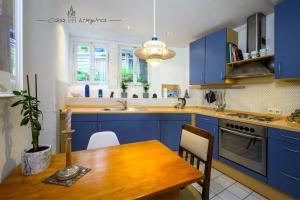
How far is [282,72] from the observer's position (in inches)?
72.2

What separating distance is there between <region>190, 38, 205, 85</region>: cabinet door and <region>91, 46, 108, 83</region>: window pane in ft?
6.25

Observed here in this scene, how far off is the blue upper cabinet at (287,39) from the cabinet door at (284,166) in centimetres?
81

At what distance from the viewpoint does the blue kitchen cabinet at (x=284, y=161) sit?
151 cm

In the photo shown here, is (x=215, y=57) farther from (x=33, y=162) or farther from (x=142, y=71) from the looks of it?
(x=33, y=162)

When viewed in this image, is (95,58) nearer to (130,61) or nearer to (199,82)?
(130,61)

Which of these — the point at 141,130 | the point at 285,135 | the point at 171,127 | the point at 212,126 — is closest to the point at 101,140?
the point at 141,130

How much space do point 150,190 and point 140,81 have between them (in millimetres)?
2996

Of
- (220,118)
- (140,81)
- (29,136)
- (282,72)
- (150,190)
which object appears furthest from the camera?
(140,81)

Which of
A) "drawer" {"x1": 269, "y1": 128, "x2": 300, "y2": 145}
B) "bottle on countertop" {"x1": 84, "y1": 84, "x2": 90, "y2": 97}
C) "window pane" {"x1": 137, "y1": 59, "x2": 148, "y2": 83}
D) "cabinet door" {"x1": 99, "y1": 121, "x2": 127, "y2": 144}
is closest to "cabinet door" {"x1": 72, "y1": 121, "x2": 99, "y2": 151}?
"cabinet door" {"x1": 99, "y1": 121, "x2": 127, "y2": 144}

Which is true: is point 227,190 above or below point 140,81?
below

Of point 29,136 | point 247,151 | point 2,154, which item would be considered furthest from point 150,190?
point 247,151

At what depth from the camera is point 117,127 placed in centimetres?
264

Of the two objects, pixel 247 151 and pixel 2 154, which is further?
pixel 247 151

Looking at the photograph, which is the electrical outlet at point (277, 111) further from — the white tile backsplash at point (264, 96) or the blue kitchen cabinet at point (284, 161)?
the blue kitchen cabinet at point (284, 161)
